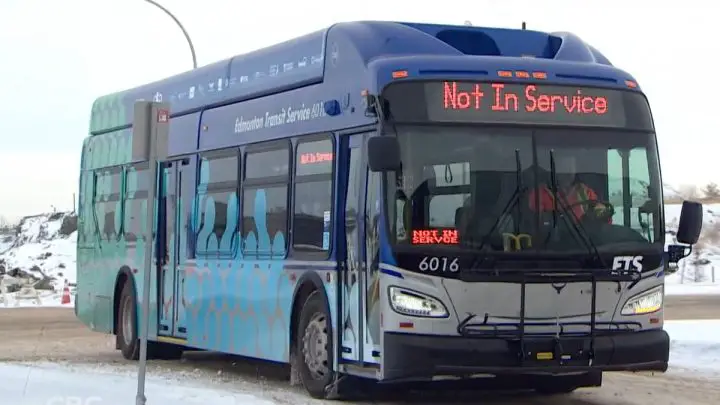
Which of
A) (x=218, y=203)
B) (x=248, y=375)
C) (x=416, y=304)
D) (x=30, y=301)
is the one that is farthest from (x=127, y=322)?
(x=30, y=301)

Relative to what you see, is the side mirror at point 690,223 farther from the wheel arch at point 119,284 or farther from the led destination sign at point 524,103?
the wheel arch at point 119,284

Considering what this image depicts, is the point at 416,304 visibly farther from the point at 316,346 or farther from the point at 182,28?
the point at 182,28

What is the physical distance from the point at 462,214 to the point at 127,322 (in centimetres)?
871

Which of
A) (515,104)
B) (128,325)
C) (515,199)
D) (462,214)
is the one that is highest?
(515,104)

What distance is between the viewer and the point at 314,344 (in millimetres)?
13219

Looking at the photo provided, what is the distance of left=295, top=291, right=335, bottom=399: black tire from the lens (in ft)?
42.2

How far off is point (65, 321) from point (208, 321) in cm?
1474

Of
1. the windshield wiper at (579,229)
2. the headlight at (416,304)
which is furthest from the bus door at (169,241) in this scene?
the windshield wiper at (579,229)

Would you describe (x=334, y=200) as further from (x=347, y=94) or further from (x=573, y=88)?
(x=573, y=88)

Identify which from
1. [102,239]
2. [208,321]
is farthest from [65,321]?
[208,321]

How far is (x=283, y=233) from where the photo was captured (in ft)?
45.8

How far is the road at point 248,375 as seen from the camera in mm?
13516

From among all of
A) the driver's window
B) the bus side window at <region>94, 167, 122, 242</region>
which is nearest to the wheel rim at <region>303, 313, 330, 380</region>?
the driver's window

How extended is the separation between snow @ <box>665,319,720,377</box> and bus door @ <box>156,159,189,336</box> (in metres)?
6.42
